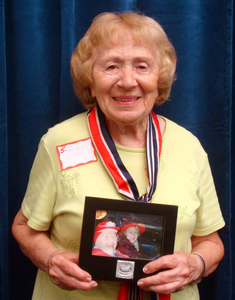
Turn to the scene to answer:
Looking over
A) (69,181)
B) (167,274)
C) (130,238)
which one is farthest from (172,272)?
(69,181)

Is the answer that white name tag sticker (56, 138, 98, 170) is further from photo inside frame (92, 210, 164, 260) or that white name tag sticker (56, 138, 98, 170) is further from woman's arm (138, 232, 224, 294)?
woman's arm (138, 232, 224, 294)

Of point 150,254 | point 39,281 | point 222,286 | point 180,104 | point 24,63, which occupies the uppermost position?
Result: point 24,63

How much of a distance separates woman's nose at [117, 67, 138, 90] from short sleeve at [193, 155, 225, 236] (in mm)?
431

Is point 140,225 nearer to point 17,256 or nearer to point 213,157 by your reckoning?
point 213,157

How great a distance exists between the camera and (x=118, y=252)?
3.92 feet

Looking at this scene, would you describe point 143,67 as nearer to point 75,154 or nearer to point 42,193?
point 75,154

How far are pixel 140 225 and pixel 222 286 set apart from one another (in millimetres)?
769

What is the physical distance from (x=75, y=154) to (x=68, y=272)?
16.1 inches

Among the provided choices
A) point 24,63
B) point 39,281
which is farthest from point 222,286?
point 24,63

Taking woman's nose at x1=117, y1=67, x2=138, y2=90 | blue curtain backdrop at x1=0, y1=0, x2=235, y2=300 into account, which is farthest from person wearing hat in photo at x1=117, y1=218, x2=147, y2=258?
blue curtain backdrop at x1=0, y1=0, x2=235, y2=300

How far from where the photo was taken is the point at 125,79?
1311 millimetres

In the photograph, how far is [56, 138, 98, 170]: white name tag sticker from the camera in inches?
53.2

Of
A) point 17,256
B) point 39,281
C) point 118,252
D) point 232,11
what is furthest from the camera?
point 17,256

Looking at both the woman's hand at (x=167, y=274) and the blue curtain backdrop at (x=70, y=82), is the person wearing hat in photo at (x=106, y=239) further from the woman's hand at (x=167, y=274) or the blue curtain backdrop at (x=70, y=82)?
the blue curtain backdrop at (x=70, y=82)
